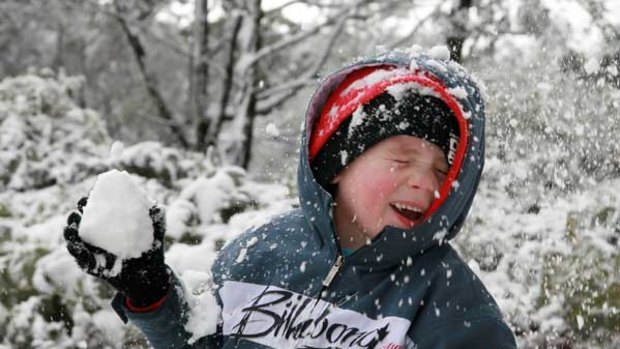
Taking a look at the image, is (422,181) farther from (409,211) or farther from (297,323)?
(297,323)

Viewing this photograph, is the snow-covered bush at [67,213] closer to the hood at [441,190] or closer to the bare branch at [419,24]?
the hood at [441,190]

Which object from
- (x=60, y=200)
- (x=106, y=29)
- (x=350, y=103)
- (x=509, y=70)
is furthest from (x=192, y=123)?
(x=106, y=29)

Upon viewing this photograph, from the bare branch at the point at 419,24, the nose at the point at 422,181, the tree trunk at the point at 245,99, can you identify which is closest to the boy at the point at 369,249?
the nose at the point at 422,181

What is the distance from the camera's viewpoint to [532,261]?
3.19 meters

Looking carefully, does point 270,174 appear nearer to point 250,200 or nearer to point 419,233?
point 250,200

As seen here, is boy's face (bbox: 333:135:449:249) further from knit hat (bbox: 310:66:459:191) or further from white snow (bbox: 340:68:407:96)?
white snow (bbox: 340:68:407:96)

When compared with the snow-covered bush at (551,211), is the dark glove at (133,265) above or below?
above

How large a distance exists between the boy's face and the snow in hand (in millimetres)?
573

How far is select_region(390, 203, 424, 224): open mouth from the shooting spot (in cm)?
175

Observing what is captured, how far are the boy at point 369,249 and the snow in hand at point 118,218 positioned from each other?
0.10 feet

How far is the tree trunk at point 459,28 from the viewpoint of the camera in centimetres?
543

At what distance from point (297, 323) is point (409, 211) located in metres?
0.43

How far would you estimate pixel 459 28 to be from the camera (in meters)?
5.54

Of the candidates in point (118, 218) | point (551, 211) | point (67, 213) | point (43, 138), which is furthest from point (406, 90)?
point (43, 138)
